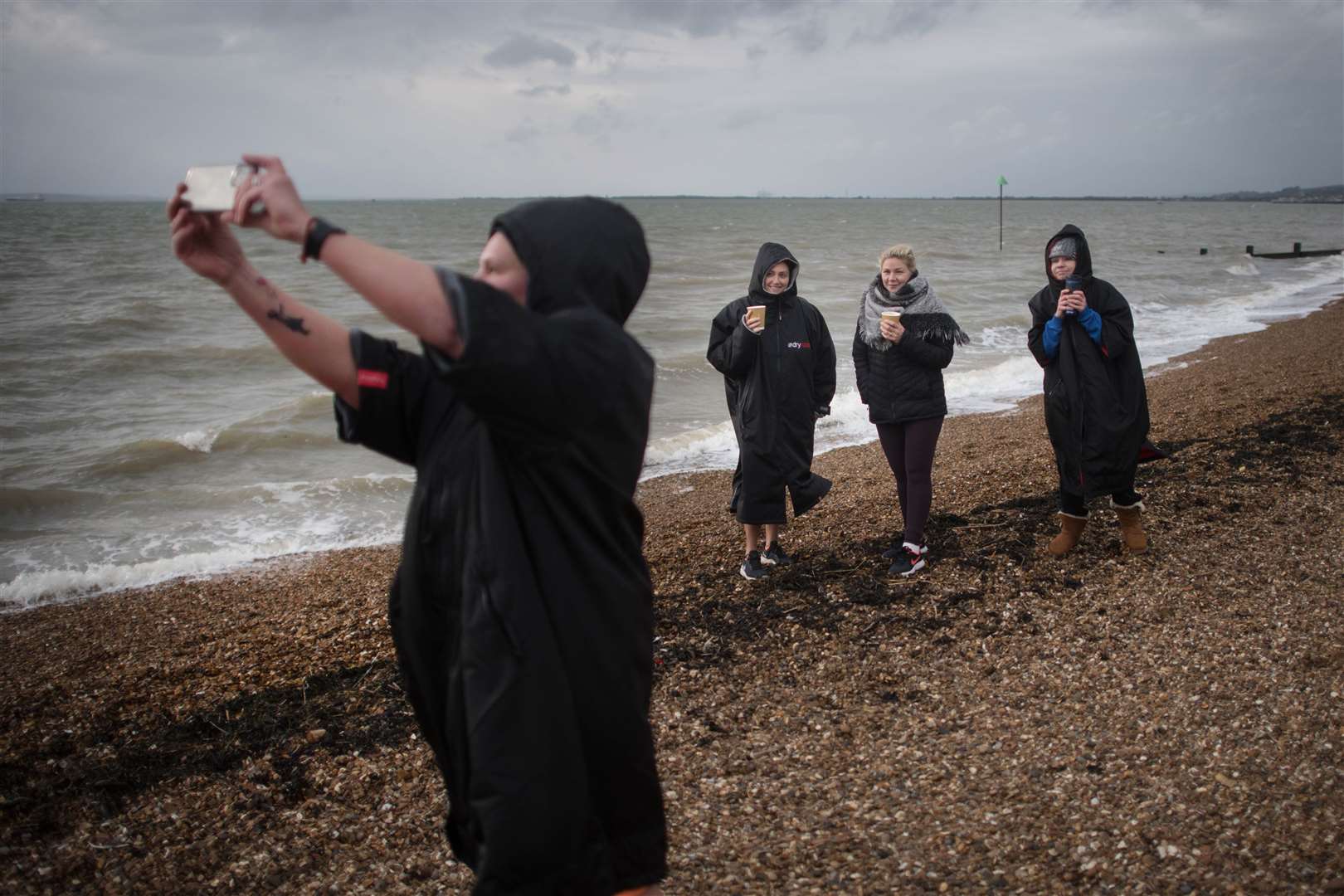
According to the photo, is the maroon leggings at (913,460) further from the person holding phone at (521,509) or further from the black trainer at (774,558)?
the person holding phone at (521,509)

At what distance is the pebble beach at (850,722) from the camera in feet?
11.2

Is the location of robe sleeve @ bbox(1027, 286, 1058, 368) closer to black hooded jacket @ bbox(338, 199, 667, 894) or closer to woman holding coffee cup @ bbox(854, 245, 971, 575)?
woman holding coffee cup @ bbox(854, 245, 971, 575)

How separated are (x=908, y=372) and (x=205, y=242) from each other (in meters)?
4.71

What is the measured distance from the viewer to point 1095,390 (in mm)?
5629

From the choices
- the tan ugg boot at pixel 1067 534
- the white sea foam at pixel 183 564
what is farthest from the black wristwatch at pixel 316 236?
the white sea foam at pixel 183 564

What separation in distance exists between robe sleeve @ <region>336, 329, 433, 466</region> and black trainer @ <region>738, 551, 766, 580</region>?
444 cm

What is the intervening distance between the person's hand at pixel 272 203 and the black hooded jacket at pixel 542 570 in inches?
10.9

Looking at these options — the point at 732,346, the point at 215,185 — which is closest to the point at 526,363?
the point at 215,185

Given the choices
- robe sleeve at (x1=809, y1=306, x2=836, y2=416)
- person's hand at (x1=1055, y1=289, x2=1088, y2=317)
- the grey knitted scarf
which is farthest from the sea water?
person's hand at (x1=1055, y1=289, x2=1088, y2=317)

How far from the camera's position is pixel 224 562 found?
340 inches

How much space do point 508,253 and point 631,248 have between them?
8.8 inches

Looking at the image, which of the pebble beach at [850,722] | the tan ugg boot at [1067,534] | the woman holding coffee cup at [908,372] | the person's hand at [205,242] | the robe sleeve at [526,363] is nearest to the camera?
the robe sleeve at [526,363]

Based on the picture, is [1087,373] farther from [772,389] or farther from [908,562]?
[772,389]

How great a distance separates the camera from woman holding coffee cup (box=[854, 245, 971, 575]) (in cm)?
581
